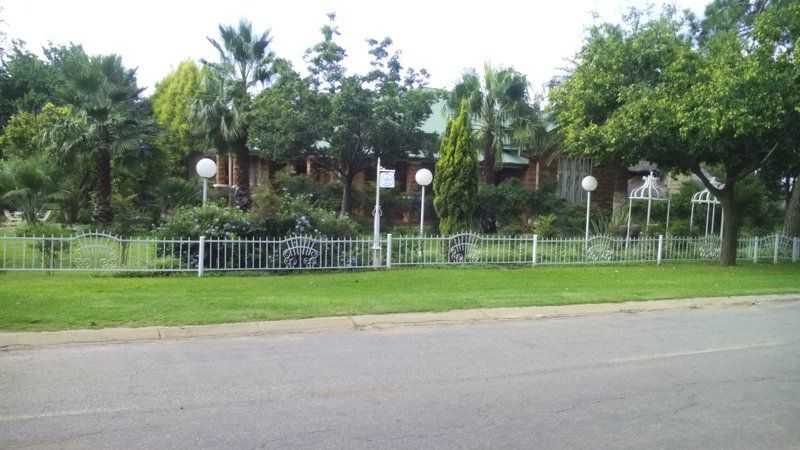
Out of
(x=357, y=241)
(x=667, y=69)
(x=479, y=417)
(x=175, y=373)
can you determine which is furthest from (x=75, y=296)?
(x=667, y=69)

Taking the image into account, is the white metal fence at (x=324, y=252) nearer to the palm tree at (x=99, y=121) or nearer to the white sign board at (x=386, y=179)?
the white sign board at (x=386, y=179)

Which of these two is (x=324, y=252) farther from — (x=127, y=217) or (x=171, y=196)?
(x=171, y=196)

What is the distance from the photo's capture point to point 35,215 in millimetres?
18312

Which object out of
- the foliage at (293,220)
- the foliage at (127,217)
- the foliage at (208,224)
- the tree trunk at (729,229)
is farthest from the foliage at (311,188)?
the tree trunk at (729,229)

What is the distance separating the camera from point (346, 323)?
8648mm

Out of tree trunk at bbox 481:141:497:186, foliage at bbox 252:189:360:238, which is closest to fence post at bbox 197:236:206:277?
foliage at bbox 252:189:360:238

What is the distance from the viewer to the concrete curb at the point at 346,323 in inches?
292

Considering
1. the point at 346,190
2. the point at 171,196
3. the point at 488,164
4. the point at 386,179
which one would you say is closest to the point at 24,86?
the point at 171,196

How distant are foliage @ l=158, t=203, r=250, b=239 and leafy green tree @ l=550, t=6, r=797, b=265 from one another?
851 cm

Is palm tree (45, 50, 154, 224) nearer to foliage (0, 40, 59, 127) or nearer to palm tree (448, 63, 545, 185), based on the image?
palm tree (448, 63, 545, 185)

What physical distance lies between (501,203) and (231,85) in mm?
10527

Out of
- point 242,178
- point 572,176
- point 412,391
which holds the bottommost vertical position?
point 412,391

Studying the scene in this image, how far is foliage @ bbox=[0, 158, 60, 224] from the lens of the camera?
17406 mm

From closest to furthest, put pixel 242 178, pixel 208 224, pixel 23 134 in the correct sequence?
pixel 208 224
pixel 242 178
pixel 23 134
